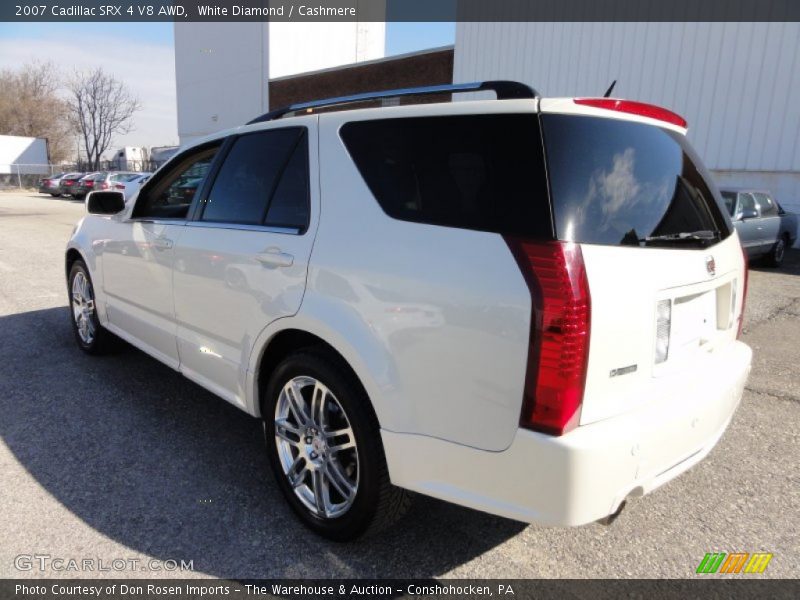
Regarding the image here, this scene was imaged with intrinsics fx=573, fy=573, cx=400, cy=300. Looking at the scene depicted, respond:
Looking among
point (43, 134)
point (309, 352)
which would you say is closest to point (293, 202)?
point (309, 352)

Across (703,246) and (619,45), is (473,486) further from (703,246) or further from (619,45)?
(619,45)

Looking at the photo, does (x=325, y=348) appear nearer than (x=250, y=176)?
Yes

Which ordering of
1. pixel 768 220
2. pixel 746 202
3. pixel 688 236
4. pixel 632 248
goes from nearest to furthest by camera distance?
pixel 632 248
pixel 688 236
pixel 746 202
pixel 768 220

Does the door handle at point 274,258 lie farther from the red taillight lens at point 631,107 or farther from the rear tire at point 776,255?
the rear tire at point 776,255

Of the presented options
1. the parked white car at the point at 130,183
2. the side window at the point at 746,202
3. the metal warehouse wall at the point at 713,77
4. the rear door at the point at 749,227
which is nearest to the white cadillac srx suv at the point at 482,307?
the rear door at the point at 749,227

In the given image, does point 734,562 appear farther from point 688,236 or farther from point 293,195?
point 293,195

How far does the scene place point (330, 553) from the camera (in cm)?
246

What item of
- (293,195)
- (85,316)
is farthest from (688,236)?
(85,316)

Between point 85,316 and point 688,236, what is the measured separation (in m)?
4.62

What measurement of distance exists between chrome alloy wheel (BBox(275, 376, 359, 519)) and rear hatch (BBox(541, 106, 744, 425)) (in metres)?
1.09

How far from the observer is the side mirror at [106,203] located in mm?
4238

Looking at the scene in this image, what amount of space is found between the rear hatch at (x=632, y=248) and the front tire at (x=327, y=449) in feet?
2.87

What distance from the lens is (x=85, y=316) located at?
15.9 feet

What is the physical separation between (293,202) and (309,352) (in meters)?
0.73
